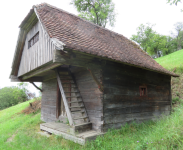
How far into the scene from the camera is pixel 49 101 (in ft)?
28.6

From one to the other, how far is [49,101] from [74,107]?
390 centimetres

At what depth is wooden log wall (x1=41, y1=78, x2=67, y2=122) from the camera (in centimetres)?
813

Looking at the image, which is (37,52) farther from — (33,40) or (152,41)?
(152,41)

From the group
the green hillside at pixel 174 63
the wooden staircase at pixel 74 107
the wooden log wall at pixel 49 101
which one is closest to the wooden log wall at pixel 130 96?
the wooden staircase at pixel 74 107

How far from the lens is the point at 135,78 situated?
691 centimetres

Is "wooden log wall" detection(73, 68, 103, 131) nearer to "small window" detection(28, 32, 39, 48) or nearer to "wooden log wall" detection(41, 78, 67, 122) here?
"wooden log wall" detection(41, 78, 67, 122)

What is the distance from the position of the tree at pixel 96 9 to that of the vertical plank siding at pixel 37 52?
48.3ft

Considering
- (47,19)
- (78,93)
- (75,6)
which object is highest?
(75,6)

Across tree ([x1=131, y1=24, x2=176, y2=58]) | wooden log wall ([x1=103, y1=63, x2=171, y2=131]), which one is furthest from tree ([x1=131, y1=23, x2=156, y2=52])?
wooden log wall ([x1=103, y1=63, x2=171, y2=131])

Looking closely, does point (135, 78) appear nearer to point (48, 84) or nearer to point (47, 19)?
point (47, 19)

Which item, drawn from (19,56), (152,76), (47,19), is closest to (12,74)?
(19,56)

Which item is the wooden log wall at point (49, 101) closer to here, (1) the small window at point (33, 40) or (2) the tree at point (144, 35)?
(1) the small window at point (33, 40)

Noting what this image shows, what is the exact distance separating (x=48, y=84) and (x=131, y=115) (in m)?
5.46

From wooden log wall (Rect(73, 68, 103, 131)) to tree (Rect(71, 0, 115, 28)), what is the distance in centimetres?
1689
